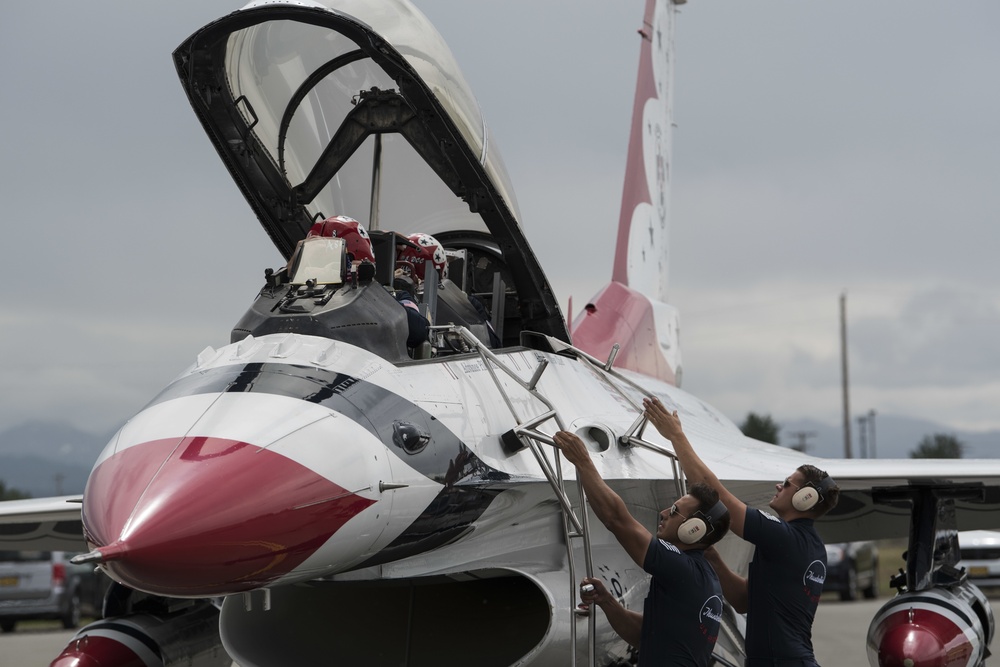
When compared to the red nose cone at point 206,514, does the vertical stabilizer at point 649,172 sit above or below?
above

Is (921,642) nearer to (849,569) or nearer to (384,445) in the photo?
(384,445)

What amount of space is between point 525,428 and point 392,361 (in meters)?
0.63

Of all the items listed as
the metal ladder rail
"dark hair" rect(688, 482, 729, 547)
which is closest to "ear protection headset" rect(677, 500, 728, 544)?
"dark hair" rect(688, 482, 729, 547)

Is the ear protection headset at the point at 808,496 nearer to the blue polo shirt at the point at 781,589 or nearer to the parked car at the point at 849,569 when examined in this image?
the blue polo shirt at the point at 781,589

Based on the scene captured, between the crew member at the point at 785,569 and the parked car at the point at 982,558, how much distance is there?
52.9 feet

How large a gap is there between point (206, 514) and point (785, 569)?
8.10 ft

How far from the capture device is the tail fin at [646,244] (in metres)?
10.3

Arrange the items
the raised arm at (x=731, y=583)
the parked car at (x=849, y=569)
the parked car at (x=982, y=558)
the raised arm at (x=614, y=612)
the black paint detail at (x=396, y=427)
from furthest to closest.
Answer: the parked car at (x=849, y=569)
the parked car at (x=982, y=558)
the raised arm at (x=731, y=583)
the raised arm at (x=614, y=612)
the black paint detail at (x=396, y=427)

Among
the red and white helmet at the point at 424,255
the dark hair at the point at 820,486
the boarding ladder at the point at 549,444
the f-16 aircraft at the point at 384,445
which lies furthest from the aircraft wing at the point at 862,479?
the red and white helmet at the point at 424,255

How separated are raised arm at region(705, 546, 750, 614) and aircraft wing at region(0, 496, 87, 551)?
4372 millimetres

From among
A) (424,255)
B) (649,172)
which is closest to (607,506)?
(424,255)

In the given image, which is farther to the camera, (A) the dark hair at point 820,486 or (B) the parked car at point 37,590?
(B) the parked car at point 37,590

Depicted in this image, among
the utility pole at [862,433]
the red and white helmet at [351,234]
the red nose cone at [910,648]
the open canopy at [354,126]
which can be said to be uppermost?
the open canopy at [354,126]

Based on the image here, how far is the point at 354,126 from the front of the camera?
6.60 m
